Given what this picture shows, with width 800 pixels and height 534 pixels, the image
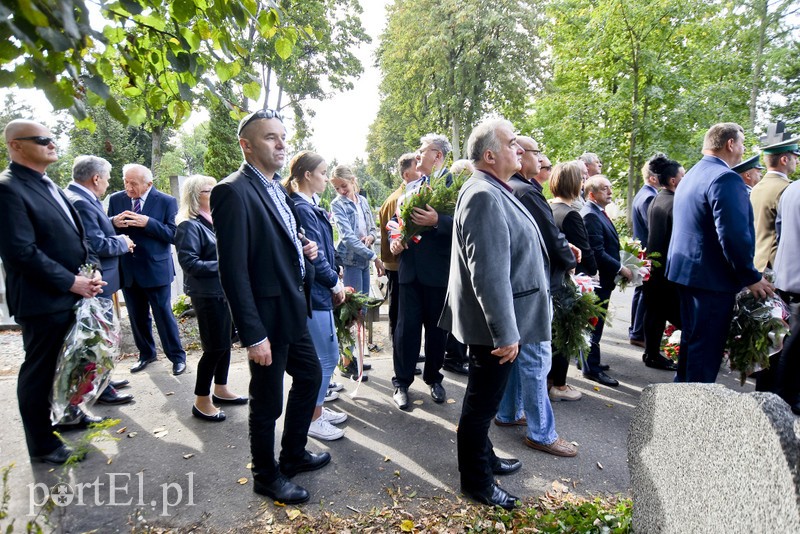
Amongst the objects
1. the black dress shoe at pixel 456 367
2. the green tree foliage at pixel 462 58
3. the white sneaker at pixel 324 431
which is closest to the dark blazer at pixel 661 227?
the black dress shoe at pixel 456 367

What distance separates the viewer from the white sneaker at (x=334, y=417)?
3947 mm

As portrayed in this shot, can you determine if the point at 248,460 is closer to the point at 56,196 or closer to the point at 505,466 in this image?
the point at 505,466

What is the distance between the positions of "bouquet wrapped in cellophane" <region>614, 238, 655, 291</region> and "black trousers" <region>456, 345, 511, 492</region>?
2.81 m

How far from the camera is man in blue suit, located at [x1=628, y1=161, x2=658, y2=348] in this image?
6020mm

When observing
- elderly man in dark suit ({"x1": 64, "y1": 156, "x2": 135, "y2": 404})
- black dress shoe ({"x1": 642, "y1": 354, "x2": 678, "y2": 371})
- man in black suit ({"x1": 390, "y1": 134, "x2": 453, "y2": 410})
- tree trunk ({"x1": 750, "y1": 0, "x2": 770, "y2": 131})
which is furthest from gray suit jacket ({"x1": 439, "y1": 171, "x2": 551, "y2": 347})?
tree trunk ({"x1": 750, "y1": 0, "x2": 770, "y2": 131})

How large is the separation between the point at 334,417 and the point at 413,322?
3.50 ft

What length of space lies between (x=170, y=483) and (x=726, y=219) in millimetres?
4400

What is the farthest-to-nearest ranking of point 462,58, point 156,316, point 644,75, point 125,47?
1. point 462,58
2. point 644,75
3. point 156,316
4. point 125,47

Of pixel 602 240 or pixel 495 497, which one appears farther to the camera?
pixel 602 240

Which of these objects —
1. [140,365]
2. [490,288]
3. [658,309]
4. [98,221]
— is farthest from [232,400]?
[658,309]

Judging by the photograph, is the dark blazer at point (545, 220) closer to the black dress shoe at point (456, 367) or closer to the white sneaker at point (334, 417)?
the black dress shoe at point (456, 367)

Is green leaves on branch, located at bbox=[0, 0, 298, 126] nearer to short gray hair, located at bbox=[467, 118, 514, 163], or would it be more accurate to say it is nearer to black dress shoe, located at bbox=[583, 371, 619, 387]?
short gray hair, located at bbox=[467, 118, 514, 163]

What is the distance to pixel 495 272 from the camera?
255cm

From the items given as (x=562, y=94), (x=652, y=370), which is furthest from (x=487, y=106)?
(x=652, y=370)
